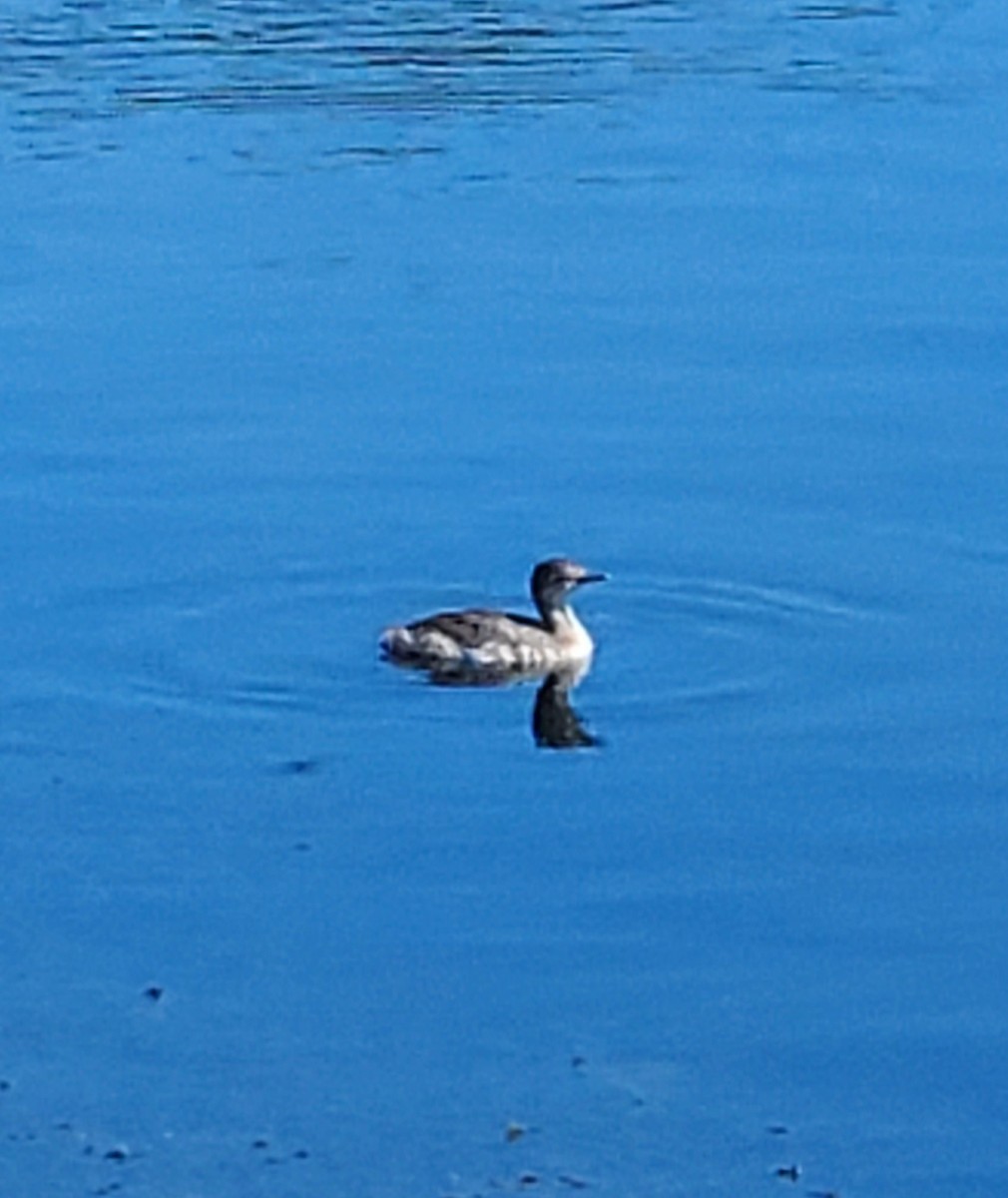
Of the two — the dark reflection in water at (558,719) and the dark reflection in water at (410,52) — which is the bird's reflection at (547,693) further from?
→ the dark reflection in water at (410,52)

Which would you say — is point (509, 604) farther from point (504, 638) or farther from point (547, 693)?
point (547, 693)

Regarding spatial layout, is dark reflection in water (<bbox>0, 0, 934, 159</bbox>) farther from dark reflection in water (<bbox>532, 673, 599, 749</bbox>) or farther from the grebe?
dark reflection in water (<bbox>532, 673, 599, 749</bbox>)

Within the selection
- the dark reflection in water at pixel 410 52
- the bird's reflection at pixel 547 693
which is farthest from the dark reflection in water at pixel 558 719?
the dark reflection in water at pixel 410 52

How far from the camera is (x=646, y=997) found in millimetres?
9602

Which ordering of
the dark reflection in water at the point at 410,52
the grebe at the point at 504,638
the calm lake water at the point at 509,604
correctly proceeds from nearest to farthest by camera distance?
the calm lake water at the point at 509,604
the grebe at the point at 504,638
the dark reflection in water at the point at 410,52

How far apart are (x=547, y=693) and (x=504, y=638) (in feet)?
0.85

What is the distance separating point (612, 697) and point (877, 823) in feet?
5.06

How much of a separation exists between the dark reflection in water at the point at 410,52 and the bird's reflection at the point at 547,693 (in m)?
8.26

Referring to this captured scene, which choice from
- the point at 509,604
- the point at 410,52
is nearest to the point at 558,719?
the point at 509,604

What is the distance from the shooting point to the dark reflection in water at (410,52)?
20.9m

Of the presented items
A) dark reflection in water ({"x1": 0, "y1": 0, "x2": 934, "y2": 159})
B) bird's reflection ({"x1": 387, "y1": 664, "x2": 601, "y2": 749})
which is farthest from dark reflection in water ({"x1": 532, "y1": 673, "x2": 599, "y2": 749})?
dark reflection in water ({"x1": 0, "y1": 0, "x2": 934, "y2": 159})

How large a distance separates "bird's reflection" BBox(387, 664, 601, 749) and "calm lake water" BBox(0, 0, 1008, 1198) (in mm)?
68

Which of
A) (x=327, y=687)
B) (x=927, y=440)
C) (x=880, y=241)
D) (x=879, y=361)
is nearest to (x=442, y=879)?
(x=327, y=687)

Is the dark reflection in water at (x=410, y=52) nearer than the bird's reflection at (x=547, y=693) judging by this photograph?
No
